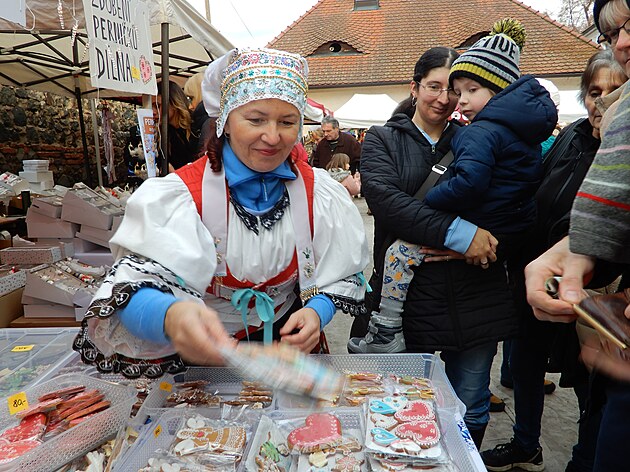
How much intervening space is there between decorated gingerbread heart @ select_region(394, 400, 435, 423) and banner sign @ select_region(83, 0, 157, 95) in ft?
5.97

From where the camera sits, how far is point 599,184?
0.89 metres

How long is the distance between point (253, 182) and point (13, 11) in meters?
1.13

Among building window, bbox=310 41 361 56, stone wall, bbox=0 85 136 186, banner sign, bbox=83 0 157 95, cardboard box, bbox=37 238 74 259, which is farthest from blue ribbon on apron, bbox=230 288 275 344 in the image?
building window, bbox=310 41 361 56

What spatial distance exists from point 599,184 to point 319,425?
0.85 m

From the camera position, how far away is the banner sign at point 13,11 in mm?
1500

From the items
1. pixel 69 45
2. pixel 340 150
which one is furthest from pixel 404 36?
pixel 69 45

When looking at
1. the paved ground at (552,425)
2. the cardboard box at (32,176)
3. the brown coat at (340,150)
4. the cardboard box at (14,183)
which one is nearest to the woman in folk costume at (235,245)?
the paved ground at (552,425)

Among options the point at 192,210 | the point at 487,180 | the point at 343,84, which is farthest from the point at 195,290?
the point at 343,84

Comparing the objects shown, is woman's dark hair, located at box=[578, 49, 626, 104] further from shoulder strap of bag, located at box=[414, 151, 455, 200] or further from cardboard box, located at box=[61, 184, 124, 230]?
cardboard box, located at box=[61, 184, 124, 230]

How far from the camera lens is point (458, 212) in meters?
1.71

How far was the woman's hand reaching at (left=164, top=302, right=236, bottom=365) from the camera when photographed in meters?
0.85

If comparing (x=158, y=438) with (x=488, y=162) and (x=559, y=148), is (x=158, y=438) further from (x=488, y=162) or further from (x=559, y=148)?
(x=559, y=148)

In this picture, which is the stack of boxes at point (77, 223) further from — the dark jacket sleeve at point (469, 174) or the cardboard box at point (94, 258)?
the dark jacket sleeve at point (469, 174)

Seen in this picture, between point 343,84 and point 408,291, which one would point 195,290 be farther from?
point 343,84
